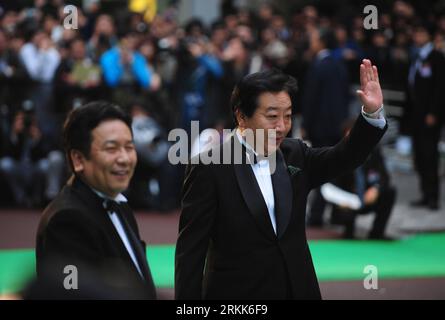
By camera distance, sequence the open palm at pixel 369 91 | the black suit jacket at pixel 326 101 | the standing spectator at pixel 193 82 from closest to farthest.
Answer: the open palm at pixel 369 91 < the black suit jacket at pixel 326 101 < the standing spectator at pixel 193 82

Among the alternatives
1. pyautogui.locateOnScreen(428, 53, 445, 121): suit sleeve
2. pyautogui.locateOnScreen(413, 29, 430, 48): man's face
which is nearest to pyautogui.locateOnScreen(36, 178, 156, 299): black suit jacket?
pyautogui.locateOnScreen(428, 53, 445, 121): suit sleeve

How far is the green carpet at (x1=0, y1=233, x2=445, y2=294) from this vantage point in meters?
8.52

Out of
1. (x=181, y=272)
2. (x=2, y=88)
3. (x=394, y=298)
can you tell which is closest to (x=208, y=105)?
(x=2, y=88)

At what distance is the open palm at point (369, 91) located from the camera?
406 centimetres

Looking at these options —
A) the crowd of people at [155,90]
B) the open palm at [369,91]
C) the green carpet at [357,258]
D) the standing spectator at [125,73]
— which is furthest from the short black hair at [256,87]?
the standing spectator at [125,73]

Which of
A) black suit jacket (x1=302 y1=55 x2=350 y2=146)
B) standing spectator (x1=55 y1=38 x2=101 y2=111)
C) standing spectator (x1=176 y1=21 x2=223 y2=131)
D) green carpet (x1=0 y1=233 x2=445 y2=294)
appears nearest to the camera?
green carpet (x1=0 y1=233 x2=445 y2=294)

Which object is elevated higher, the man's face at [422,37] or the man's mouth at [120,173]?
the man's face at [422,37]

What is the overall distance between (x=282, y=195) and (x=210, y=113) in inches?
358

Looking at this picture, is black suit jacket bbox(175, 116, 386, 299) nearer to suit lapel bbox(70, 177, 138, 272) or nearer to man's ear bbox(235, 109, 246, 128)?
man's ear bbox(235, 109, 246, 128)

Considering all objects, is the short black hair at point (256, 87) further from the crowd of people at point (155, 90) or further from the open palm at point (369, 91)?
the crowd of people at point (155, 90)

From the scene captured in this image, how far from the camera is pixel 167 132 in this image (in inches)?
502

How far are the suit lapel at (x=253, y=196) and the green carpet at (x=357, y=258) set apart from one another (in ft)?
13.0

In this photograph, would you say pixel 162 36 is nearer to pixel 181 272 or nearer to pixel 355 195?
pixel 355 195

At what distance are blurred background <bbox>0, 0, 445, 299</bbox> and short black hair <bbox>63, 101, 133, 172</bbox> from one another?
482 cm
